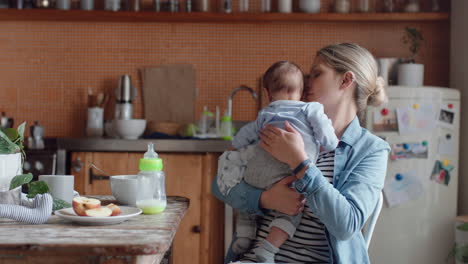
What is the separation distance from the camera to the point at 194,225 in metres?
3.54

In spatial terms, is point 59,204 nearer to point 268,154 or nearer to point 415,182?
point 268,154

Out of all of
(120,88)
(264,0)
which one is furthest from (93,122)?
(264,0)

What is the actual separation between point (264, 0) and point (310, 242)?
9.33 feet

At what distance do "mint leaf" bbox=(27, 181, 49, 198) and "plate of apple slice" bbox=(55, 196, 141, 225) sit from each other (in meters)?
0.13

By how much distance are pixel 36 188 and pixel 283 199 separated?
2.36 feet

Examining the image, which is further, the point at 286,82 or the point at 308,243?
the point at 286,82

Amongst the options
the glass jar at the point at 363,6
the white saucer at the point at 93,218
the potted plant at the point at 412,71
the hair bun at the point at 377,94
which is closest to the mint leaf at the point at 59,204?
the white saucer at the point at 93,218

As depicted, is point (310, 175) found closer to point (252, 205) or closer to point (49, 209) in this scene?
point (252, 205)

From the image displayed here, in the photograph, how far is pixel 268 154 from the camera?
6.33ft

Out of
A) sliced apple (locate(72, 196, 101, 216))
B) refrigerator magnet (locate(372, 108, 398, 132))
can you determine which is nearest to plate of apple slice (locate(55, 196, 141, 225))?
sliced apple (locate(72, 196, 101, 216))

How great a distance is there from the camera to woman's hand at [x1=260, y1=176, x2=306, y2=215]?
177 cm

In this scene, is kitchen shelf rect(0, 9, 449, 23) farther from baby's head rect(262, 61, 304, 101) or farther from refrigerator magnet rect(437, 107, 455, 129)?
baby's head rect(262, 61, 304, 101)

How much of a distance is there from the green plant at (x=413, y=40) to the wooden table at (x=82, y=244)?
312 centimetres

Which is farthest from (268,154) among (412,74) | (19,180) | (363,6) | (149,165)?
(363,6)
